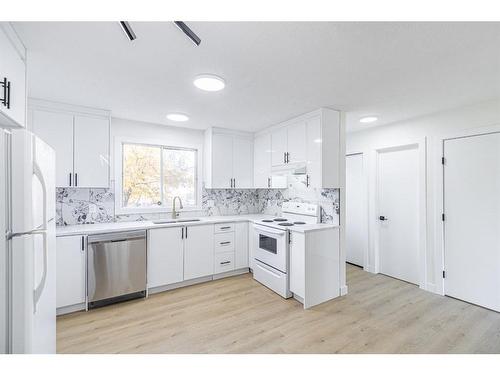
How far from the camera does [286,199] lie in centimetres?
387

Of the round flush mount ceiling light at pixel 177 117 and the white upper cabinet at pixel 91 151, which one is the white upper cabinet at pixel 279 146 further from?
the white upper cabinet at pixel 91 151

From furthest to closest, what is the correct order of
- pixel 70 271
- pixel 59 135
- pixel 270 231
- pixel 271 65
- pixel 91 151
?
pixel 270 231, pixel 91 151, pixel 59 135, pixel 70 271, pixel 271 65

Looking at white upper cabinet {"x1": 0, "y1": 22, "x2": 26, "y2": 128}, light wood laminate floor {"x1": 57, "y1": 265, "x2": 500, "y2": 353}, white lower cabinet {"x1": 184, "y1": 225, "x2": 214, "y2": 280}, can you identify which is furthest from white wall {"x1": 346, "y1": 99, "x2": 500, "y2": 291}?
white upper cabinet {"x1": 0, "y1": 22, "x2": 26, "y2": 128}

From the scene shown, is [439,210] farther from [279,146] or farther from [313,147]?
[279,146]

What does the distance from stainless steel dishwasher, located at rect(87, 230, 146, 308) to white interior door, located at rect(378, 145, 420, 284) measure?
3.51 metres

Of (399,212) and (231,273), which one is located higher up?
(399,212)

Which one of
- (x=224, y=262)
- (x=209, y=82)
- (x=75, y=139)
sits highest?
(x=209, y=82)

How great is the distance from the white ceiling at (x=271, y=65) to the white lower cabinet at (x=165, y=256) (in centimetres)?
161

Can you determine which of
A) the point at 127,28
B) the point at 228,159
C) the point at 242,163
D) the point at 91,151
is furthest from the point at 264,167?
the point at 127,28

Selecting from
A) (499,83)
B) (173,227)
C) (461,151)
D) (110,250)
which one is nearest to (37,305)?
(110,250)

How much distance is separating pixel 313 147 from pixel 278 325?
2.04m

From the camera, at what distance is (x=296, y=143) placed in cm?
316

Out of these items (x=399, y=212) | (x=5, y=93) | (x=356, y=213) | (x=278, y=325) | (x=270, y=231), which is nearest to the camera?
(x=5, y=93)

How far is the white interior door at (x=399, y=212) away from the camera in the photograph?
3236mm
